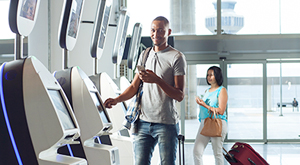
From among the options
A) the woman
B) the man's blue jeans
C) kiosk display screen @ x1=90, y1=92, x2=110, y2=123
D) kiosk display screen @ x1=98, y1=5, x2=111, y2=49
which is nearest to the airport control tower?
the woman

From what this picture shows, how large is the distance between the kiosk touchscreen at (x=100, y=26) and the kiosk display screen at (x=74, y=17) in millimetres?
344

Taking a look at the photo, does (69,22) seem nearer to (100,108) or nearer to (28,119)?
(100,108)

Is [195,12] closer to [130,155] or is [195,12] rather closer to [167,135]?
[130,155]

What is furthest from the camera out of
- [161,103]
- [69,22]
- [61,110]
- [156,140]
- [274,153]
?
[274,153]

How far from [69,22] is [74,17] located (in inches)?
3.1

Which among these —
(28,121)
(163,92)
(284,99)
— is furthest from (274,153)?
(28,121)

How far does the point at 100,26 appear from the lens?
2535 mm

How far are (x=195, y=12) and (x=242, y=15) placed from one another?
118 centimetres

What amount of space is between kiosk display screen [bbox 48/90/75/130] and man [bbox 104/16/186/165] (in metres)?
0.61

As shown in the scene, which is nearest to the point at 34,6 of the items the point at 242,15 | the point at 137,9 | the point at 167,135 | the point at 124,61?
the point at 167,135

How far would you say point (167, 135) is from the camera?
214 cm

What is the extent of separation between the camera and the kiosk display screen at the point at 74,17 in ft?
6.67

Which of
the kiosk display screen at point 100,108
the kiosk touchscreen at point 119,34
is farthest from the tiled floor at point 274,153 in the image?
the kiosk display screen at point 100,108

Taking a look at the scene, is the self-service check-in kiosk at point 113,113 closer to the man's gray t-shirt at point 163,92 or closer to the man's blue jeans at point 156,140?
the man's blue jeans at point 156,140
